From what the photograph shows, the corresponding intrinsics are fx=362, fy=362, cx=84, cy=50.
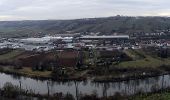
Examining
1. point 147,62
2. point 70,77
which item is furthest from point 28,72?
point 147,62

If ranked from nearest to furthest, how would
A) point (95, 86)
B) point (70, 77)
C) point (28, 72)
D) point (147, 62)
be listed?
point (95, 86)
point (70, 77)
point (28, 72)
point (147, 62)

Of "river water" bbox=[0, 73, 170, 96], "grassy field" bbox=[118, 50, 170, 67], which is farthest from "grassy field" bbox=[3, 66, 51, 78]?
"grassy field" bbox=[118, 50, 170, 67]

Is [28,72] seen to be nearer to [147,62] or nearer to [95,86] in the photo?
[95,86]

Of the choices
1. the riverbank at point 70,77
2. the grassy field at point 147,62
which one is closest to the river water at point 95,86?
the riverbank at point 70,77

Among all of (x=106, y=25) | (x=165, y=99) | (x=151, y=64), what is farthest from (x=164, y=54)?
(x=106, y=25)

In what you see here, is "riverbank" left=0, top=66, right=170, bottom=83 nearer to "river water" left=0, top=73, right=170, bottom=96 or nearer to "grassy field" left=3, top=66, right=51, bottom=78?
"grassy field" left=3, top=66, right=51, bottom=78

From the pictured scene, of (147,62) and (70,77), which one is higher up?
(147,62)

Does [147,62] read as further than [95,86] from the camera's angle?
Yes

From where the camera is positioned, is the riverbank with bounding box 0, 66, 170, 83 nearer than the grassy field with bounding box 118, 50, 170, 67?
Yes

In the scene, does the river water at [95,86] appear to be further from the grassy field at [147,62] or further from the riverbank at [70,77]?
the grassy field at [147,62]
